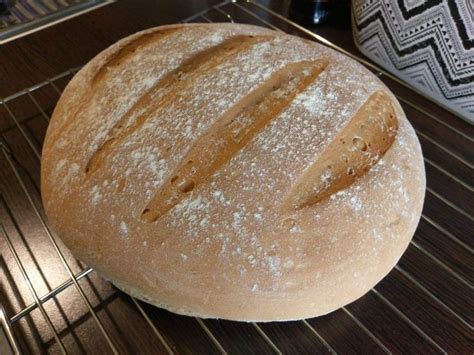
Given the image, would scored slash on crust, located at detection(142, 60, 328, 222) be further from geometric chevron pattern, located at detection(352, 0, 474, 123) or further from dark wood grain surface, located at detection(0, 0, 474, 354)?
geometric chevron pattern, located at detection(352, 0, 474, 123)

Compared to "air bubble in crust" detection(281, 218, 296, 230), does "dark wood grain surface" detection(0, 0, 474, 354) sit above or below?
below

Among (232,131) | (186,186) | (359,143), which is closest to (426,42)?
(359,143)

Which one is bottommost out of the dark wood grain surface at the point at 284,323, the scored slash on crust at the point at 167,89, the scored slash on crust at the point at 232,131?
the dark wood grain surface at the point at 284,323

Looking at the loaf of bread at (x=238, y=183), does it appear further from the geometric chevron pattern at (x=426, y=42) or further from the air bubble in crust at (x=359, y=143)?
the geometric chevron pattern at (x=426, y=42)

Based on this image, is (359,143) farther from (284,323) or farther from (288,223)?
(284,323)

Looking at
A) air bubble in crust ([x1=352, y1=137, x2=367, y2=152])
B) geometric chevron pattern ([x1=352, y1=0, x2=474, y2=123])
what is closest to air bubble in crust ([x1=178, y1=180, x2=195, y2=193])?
air bubble in crust ([x1=352, y1=137, x2=367, y2=152])

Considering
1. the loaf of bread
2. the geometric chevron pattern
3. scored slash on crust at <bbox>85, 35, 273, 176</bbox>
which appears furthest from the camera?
the geometric chevron pattern

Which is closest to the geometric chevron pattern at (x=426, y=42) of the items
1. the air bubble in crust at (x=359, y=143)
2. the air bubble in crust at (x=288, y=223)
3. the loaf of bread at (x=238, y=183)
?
the loaf of bread at (x=238, y=183)
